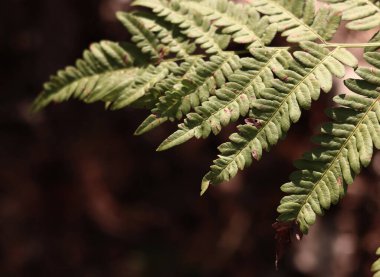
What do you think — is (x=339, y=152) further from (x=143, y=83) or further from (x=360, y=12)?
(x=143, y=83)

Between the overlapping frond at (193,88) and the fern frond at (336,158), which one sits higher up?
the overlapping frond at (193,88)

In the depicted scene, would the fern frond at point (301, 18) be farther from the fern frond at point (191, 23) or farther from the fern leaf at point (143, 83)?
the fern leaf at point (143, 83)

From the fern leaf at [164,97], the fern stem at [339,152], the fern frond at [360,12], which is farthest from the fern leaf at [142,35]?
the fern stem at [339,152]

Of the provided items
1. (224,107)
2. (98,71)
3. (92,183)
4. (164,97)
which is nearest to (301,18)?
(224,107)

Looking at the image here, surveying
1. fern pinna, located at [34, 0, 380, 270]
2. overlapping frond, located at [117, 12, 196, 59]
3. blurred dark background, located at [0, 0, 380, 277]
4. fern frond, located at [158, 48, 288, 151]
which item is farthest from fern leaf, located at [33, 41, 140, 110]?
blurred dark background, located at [0, 0, 380, 277]

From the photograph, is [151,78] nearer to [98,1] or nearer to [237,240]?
[237,240]
